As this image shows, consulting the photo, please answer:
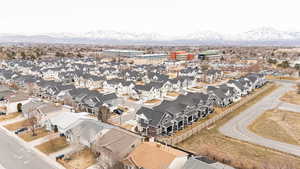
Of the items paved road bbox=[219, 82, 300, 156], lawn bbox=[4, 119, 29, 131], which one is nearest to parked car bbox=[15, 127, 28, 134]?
lawn bbox=[4, 119, 29, 131]

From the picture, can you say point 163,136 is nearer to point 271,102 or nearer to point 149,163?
point 149,163

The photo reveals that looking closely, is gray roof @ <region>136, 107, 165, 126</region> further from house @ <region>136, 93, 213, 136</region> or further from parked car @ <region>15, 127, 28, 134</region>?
parked car @ <region>15, 127, 28, 134</region>

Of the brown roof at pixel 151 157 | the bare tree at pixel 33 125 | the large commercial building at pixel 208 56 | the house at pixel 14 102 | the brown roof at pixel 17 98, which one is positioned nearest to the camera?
the brown roof at pixel 151 157

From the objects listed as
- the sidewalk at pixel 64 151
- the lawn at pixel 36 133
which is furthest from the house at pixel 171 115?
the lawn at pixel 36 133

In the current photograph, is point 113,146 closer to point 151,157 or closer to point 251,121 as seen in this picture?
point 151,157

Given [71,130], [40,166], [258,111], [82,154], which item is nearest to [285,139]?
[258,111]

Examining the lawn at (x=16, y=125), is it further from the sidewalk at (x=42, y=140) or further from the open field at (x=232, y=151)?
the open field at (x=232, y=151)
